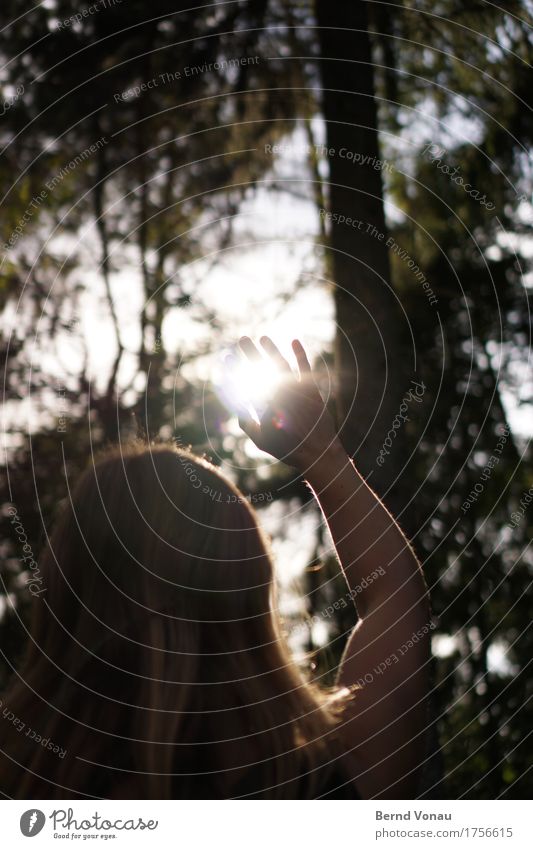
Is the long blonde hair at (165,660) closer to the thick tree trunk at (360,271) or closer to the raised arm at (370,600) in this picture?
the raised arm at (370,600)

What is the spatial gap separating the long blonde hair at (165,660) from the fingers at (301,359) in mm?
308

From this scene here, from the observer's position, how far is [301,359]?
1790 mm

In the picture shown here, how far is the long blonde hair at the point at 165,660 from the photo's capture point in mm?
1605

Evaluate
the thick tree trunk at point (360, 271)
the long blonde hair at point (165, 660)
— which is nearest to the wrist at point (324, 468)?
the long blonde hair at point (165, 660)

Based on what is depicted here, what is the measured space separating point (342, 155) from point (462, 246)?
262cm

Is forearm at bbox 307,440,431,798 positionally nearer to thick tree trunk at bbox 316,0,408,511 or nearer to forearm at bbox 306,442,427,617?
forearm at bbox 306,442,427,617

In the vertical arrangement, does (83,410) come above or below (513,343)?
below

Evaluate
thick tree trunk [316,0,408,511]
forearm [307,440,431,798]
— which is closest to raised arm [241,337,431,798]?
forearm [307,440,431,798]

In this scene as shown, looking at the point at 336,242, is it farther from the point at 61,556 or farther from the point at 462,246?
the point at 462,246

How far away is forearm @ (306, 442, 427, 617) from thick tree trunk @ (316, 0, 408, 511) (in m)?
0.96

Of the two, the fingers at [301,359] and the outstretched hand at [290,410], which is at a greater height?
the fingers at [301,359]

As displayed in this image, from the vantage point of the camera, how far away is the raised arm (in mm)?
1626
